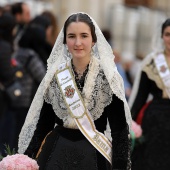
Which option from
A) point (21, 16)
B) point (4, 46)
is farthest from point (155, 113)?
point (21, 16)

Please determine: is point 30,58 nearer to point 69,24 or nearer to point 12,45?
point 12,45

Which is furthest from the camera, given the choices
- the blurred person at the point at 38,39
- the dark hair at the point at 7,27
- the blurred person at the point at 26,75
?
the blurred person at the point at 38,39

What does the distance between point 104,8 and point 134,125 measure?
10.2 metres

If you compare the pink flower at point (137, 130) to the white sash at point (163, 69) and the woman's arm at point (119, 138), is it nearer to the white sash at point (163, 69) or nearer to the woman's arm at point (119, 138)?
the white sash at point (163, 69)

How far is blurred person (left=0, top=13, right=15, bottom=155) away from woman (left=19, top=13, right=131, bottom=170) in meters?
3.16

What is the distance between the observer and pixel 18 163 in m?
6.05

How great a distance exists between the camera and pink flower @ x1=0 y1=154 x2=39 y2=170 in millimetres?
6039

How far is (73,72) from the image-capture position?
252 inches

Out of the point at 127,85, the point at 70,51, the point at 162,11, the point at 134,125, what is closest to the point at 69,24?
the point at 70,51

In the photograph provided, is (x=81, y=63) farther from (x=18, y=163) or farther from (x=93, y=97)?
(x=18, y=163)

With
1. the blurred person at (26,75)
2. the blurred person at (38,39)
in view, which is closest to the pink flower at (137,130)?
the blurred person at (26,75)

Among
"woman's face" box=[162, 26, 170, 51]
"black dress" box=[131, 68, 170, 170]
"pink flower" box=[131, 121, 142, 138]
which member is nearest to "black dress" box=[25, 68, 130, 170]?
"pink flower" box=[131, 121, 142, 138]

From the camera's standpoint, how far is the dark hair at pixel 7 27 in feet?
33.1

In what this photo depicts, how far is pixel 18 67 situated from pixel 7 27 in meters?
0.45
